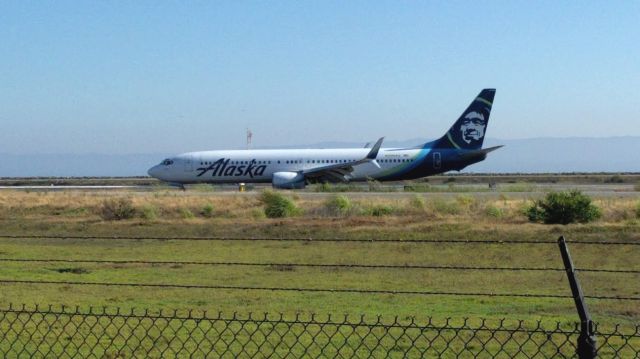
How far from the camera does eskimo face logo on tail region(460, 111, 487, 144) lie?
192ft

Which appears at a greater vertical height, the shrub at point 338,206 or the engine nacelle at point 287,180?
the shrub at point 338,206

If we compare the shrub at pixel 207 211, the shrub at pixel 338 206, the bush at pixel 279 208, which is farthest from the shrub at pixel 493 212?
the shrub at pixel 207 211

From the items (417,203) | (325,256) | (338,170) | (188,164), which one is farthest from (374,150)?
(325,256)

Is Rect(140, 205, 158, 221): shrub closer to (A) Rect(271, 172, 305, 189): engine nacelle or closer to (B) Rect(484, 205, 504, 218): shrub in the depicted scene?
(B) Rect(484, 205, 504, 218): shrub

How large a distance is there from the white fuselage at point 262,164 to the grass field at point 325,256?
15507mm

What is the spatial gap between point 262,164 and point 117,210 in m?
21.5

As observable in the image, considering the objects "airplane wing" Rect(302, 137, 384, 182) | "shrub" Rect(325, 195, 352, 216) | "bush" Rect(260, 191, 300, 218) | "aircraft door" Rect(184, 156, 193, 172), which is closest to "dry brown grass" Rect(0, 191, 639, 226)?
"shrub" Rect(325, 195, 352, 216)

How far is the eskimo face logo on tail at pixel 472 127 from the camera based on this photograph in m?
58.4

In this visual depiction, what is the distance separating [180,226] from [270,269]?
42.8 ft

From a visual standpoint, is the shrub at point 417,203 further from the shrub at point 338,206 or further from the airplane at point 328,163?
the airplane at point 328,163

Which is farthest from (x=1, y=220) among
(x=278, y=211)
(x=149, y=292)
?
(x=149, y=292)

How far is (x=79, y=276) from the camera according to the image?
18547 mm

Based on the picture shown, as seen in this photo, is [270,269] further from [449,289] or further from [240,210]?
[240,210]

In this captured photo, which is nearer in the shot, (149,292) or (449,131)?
(149,292)
